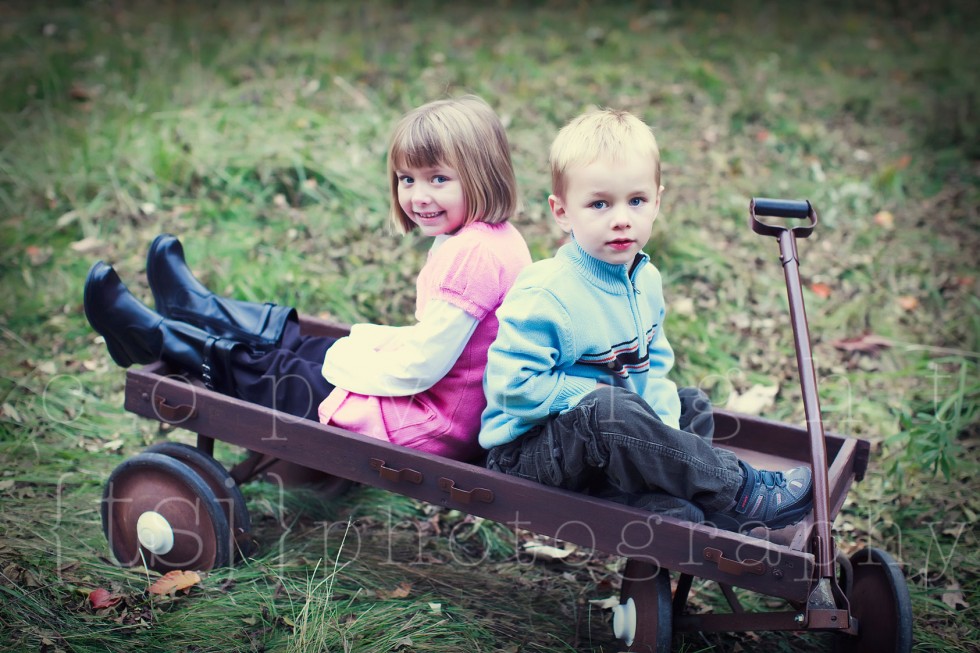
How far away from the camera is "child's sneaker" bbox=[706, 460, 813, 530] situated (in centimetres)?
264

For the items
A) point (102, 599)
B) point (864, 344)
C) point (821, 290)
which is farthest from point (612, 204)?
point (821, 290)

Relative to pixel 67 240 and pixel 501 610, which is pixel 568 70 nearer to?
pixel 67 240

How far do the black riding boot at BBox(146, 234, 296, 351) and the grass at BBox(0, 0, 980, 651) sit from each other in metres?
0.72

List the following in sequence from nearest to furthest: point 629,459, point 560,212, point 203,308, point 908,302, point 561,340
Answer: point 629,459 < point 561,340 < point 560,212 < point 203,308 < point 908,302

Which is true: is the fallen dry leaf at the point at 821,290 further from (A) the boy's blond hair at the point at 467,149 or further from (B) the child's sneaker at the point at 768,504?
(A) the boy's blond hair at the point at 467,149

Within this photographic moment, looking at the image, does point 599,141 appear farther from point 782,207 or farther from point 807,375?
point 807,375

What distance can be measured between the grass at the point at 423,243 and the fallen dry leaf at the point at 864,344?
0.02 meters

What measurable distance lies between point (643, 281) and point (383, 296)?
2112 millimetres

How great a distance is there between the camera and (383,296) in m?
4.74

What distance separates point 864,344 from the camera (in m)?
4.59

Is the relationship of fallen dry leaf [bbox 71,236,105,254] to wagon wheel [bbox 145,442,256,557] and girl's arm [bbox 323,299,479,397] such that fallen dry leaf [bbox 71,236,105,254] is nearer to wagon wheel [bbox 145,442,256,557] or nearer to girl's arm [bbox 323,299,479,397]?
wagon wheel [bbox 145,442,256,557]

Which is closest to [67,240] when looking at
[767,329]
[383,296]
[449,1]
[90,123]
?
[90,123]

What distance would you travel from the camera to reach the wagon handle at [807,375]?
93.4 inches

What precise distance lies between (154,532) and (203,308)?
2.78 ft
